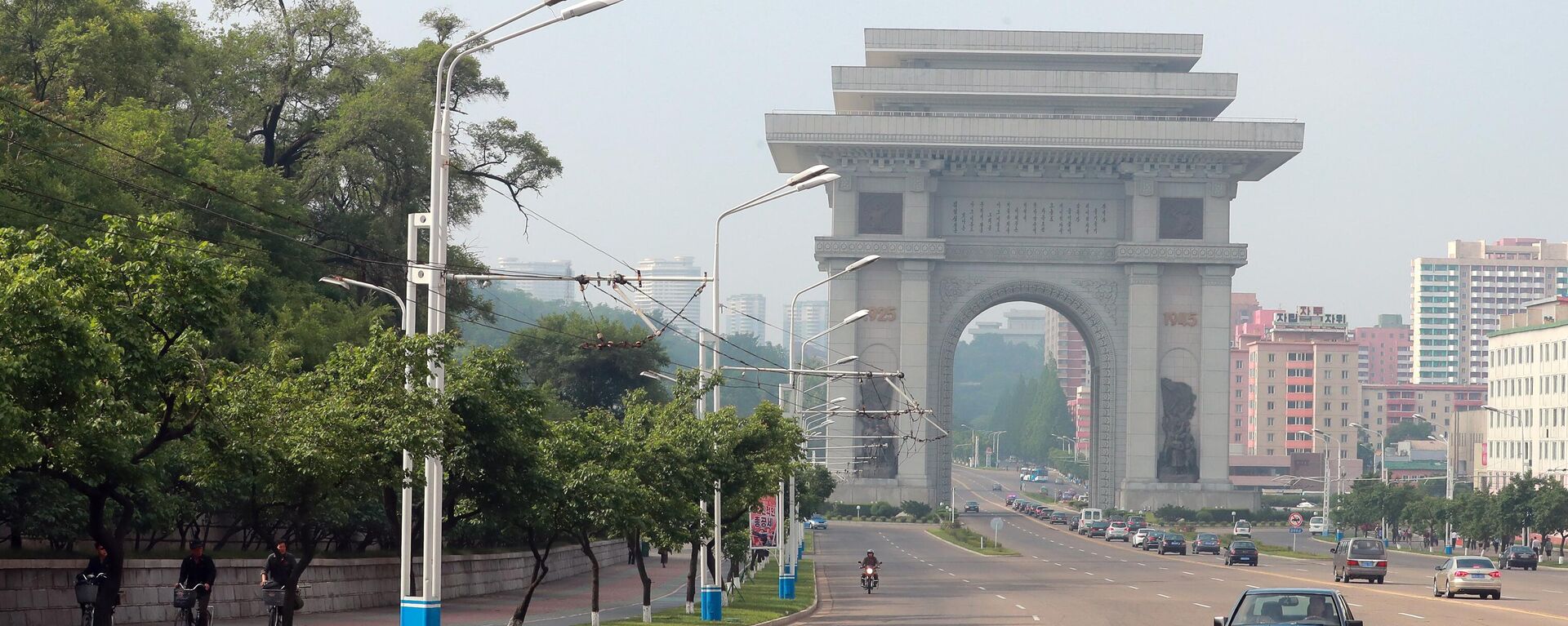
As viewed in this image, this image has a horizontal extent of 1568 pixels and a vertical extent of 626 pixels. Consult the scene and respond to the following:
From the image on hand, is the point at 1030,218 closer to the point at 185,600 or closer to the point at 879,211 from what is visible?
the point at 879,211

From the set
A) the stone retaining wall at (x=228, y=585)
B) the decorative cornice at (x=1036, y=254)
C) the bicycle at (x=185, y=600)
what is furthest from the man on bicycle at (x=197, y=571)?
the decorative cornice at (x=1036, y=254)

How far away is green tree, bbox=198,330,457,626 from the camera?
66.5ft

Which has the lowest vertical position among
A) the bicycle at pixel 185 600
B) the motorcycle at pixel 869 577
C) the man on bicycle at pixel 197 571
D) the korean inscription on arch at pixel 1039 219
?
the motorcycle at pixel 869 577

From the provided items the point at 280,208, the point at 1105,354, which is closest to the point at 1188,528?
the point at 1105,354

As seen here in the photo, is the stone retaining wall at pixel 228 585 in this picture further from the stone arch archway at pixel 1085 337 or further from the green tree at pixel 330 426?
the stone arch archway at pixel 1085 337

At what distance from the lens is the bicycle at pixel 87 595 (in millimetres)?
25297

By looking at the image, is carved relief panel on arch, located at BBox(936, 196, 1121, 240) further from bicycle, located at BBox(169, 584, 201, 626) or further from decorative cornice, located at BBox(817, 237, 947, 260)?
bicycle, located at BBox(169, 584, 201, 626)

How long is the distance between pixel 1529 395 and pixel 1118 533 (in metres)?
47.5

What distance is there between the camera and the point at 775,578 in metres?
56.2

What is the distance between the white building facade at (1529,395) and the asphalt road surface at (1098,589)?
4458 cm

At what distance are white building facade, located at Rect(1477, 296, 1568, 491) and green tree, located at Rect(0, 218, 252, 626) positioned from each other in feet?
360

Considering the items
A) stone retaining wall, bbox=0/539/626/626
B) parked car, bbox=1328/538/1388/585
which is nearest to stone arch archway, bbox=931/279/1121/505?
parked car, bbox=1328/538/1388/585

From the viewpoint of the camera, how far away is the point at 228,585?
32.4 m

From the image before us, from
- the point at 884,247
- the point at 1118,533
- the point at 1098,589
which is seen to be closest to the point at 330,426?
the point at 1098,589
